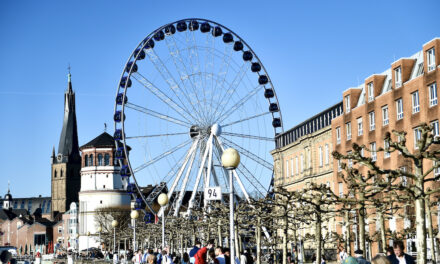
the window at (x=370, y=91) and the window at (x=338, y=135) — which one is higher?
the window at (x=370, y=91)

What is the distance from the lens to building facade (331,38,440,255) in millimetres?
51481

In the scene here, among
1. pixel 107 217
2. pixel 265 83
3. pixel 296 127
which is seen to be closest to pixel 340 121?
pixel 265 83

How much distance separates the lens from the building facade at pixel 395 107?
51.5 m

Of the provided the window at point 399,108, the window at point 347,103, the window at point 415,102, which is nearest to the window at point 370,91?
the window at point 347,103

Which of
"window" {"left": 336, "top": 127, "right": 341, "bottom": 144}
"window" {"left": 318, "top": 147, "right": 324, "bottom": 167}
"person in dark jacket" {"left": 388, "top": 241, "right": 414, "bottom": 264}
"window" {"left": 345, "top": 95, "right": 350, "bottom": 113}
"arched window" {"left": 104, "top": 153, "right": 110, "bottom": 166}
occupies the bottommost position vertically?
"person in dark jacket" {"left": 388, "top": 241, "right": 414, "bottom": 264}

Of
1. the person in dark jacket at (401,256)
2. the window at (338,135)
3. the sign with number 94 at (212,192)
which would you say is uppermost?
the window at (338,135)

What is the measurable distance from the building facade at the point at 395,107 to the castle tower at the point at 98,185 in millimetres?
87901

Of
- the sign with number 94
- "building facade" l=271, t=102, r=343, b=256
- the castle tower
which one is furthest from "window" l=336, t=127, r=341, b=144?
the castle tower

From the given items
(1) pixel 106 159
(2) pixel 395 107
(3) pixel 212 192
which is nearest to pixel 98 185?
(1) pixel 106 159

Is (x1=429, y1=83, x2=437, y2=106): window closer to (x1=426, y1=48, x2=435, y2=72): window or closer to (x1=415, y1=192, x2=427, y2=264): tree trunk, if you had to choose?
(x1=426, y1=48, x2=435, y2=72): window

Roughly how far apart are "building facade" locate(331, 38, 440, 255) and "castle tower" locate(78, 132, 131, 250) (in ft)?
288

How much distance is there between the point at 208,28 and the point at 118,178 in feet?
293

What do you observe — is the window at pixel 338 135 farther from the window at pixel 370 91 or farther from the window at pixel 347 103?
the window at pixel 370 91

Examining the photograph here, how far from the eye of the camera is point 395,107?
56938mm
